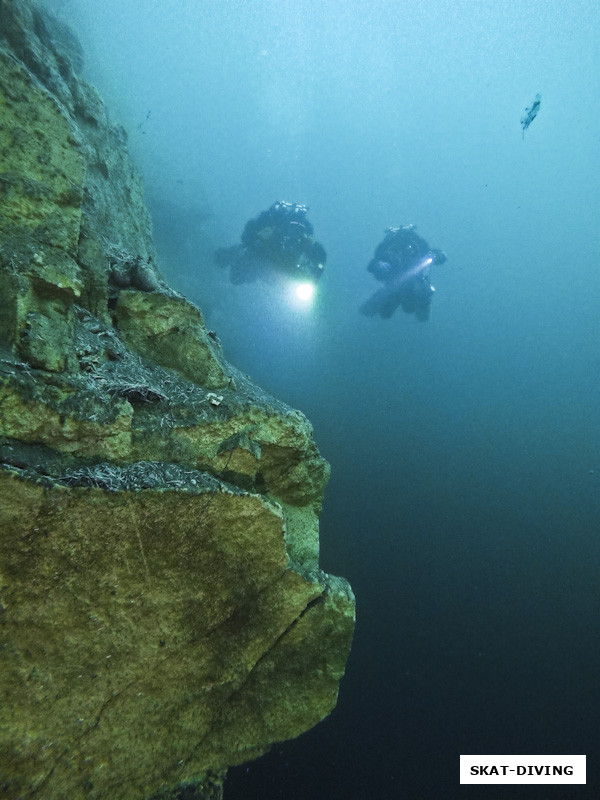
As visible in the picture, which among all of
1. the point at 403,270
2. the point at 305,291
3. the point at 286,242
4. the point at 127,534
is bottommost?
the point at 127,534

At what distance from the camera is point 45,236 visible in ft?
10.8

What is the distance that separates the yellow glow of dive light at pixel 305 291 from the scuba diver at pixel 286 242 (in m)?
2.15

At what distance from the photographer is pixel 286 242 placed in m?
19.9

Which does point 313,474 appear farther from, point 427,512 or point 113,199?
point 427,512

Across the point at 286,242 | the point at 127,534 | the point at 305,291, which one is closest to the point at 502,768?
the point at 127,534

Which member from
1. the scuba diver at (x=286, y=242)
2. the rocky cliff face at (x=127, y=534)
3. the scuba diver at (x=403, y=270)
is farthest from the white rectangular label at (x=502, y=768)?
the scuba diver at (x=403, y=270)

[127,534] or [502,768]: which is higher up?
[127,534]

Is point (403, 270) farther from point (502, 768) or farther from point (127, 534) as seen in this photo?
point (127, 534)

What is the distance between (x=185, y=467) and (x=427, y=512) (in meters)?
17.9

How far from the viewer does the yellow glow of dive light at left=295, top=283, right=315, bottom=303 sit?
2416 cm

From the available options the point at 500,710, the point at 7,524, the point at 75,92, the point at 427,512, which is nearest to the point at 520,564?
the point at 427,512

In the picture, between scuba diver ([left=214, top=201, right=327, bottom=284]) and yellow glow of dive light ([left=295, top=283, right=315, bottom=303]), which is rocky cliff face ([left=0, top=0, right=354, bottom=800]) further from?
yellow glow of dive light ([left=295, top=283, right=315, bottom=303])

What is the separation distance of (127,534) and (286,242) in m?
20.1

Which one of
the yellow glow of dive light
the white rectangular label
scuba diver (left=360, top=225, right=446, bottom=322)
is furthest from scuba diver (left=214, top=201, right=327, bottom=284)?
the white rectangular label
